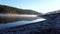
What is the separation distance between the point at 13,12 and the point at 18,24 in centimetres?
11

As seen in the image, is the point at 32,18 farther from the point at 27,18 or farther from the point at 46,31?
the point at 46,31

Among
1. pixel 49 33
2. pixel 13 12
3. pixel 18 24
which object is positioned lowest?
pixel 49 33

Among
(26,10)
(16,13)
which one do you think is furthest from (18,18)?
(26,10)

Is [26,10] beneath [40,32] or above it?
above

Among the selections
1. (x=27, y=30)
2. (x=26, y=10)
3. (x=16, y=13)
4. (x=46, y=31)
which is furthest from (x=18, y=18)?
(x=46, y=31)

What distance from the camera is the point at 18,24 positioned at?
3.57ft

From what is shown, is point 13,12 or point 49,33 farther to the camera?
point 49,33

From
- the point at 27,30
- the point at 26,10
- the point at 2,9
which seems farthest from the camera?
the point at 27,30

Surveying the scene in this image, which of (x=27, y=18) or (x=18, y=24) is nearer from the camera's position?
(x=18, y=24)

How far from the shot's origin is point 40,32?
138 cm

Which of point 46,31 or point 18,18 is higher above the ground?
point 18,18

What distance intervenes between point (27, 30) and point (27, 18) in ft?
0.63

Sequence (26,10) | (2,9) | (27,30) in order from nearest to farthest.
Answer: (2,9), (26,10), (27,30)

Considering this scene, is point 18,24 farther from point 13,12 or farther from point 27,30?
point 27,30
